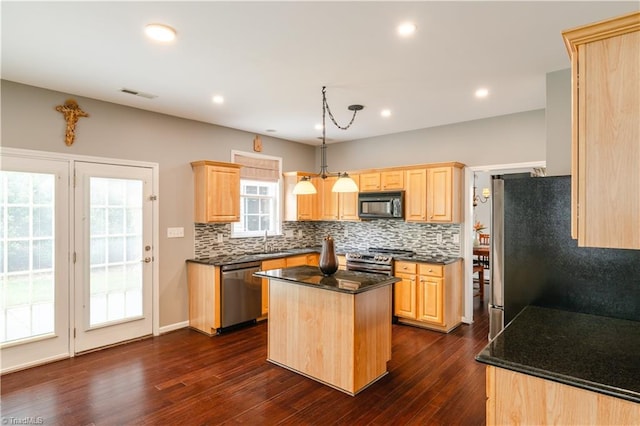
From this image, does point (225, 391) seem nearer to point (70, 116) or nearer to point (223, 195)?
point (223, 195)

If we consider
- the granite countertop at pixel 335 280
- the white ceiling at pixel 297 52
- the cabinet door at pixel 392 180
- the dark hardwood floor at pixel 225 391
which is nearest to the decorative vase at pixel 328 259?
the granite countertop at pixel 335 280

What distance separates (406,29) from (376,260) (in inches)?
127

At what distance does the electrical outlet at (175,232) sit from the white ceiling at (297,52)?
151 cm

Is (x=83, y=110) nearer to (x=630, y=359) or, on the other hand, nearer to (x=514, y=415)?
(x=514, y=415)

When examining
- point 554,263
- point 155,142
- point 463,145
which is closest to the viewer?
point 554,263

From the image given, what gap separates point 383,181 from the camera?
530 centimetres

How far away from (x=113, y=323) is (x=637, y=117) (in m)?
4.78

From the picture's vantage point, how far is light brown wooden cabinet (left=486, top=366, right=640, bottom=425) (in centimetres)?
125

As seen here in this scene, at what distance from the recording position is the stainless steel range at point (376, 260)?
490cm

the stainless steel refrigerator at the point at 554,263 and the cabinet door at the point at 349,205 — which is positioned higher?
the cabinet door at the point at 349,205

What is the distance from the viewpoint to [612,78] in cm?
139

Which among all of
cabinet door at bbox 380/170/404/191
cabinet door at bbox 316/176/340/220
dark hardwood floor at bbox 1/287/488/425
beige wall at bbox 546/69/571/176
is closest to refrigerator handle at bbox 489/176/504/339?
beige wall at bbox 546/69/571/176

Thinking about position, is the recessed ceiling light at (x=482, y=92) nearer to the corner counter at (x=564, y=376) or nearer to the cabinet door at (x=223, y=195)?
the corner counter at (x=564, y=376)

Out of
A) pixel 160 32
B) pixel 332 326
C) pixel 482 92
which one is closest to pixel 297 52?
pixel 160 32
